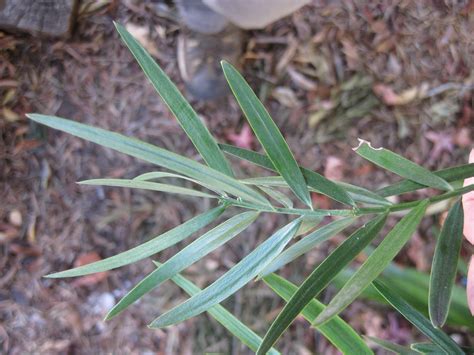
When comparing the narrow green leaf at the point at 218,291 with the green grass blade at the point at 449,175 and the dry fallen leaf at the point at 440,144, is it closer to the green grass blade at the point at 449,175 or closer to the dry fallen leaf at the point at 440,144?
the green grass blade at the point at 449,175

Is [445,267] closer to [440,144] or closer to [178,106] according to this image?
[178,106]

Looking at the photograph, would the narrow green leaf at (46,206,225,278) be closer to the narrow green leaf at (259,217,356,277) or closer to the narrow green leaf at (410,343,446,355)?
the narrow green leaf at (259,217,356,277)

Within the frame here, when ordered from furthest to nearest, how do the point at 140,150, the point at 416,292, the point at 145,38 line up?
the point at 145,38
the point at 416,292
the point at 140,150

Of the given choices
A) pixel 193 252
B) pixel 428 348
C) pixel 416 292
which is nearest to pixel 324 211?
pixel 193 252

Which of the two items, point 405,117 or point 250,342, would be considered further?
point 405,117

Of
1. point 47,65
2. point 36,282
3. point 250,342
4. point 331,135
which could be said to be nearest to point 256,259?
point 250,342

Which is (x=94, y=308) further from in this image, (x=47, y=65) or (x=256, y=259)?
(x=256, y=259)

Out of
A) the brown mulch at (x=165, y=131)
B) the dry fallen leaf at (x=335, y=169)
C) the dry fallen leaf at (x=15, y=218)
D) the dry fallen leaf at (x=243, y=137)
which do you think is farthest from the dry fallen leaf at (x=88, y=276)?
the dry fallen leaf at (x=335, y=169)
